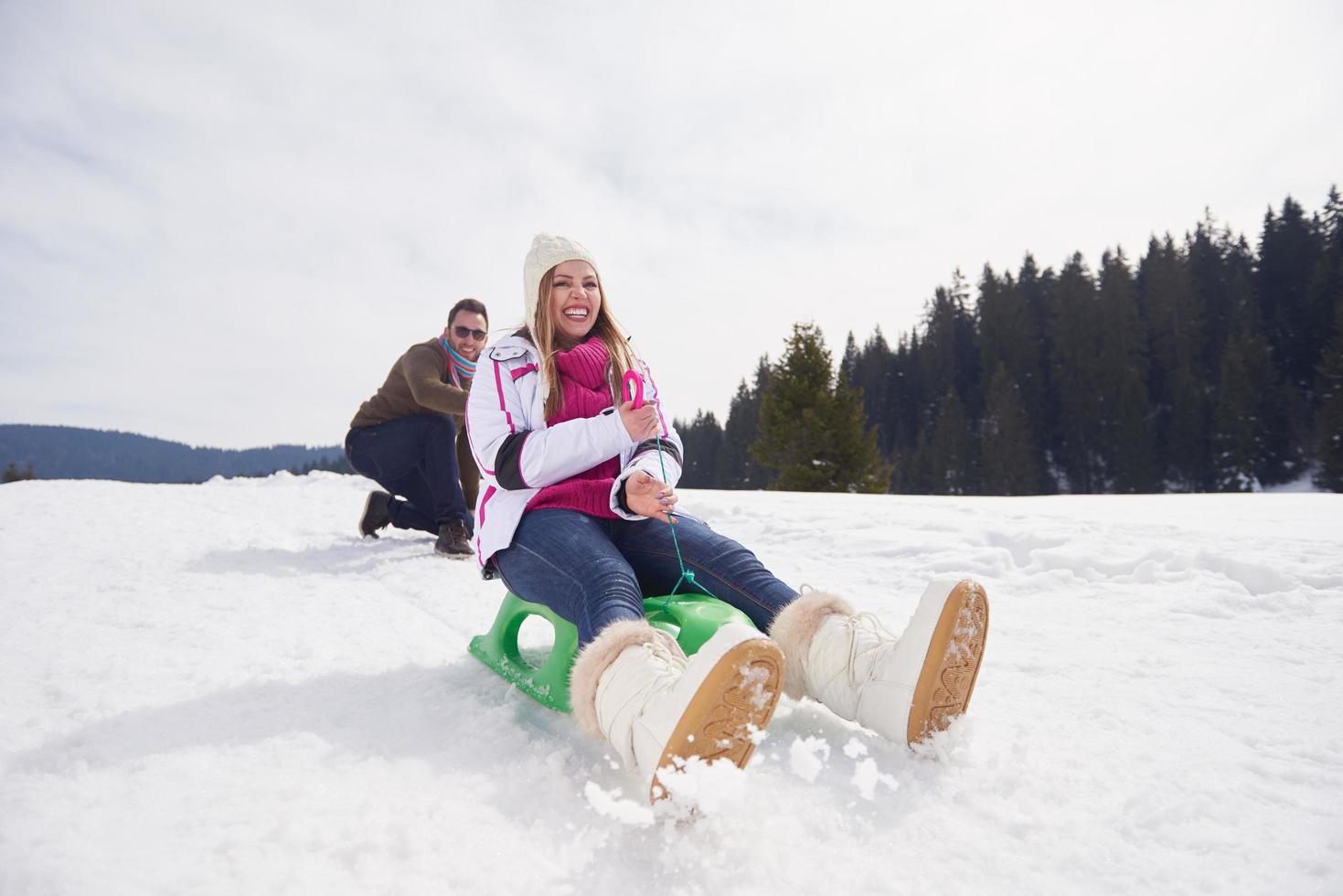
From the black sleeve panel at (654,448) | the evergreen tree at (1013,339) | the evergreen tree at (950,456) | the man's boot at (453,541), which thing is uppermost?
the evergreen tree at (1013,339)

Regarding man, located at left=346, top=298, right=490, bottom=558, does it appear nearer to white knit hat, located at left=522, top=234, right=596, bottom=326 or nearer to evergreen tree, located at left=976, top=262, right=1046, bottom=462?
white knit hat, located at left=522, top=234, right=596, bottom=326

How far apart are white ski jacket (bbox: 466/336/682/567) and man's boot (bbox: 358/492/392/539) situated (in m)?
2.78

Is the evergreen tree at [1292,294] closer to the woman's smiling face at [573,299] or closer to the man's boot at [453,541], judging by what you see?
the man's boot at [453,541]

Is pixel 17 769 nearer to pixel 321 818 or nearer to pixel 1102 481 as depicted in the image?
pixel 321 818

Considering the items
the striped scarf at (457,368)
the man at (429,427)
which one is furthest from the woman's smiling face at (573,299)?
the striped scarf at (457,368)

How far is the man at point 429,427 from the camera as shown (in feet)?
13.5

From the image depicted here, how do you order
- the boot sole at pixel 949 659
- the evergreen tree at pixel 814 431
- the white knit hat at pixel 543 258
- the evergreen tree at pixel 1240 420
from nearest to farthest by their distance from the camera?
the boot sole at pixel 949 659 → the white knit hat at pixel 543 258 → the evergreen tree at pixel 814 431 → the evergreen tree at pixel 1240 420

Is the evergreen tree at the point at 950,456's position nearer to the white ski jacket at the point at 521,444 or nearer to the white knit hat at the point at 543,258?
the white knit hat at the point at 543,258

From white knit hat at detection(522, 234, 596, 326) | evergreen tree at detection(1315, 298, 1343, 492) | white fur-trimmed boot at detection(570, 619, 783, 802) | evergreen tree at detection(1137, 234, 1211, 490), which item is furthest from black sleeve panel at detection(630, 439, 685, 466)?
evergreen tree at detection(1137, 234, 1211, 490)

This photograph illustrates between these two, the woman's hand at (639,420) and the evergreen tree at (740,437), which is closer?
the woman's hand at (639,420)

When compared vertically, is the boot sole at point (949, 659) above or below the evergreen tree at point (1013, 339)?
below

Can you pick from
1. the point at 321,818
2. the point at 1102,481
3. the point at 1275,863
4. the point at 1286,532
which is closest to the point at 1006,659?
the point at 1275,863

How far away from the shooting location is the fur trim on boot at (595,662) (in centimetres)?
148

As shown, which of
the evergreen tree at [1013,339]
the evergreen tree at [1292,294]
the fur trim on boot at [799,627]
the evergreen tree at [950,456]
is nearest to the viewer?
the fur trim on boot at [799,627]
